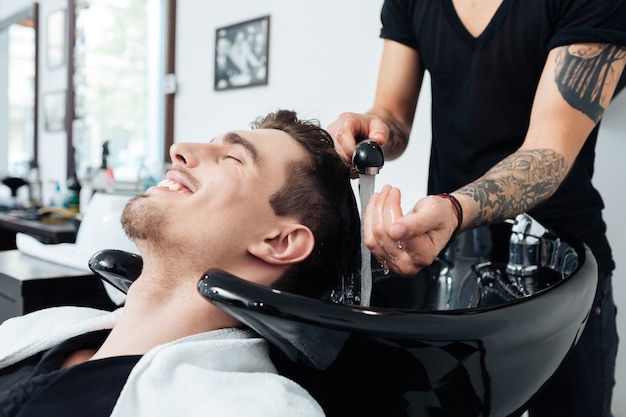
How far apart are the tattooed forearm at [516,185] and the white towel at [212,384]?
1.29ft

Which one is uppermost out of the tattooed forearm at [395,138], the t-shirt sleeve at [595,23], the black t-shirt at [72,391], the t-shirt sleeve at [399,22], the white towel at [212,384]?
the t-shirt sleeve at [399,22]

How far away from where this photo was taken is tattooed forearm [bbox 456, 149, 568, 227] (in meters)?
0.94

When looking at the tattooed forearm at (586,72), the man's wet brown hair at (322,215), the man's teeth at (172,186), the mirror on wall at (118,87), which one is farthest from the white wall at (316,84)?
the man's teeth at (172,186)

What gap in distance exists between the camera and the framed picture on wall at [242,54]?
2.78 meters

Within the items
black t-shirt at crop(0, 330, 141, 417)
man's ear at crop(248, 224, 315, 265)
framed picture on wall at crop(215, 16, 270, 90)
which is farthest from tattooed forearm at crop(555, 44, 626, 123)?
framed picture on wall at crop(215, 16, 270, 90)

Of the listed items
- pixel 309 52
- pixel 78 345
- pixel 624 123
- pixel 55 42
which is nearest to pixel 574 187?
pixel 624 123

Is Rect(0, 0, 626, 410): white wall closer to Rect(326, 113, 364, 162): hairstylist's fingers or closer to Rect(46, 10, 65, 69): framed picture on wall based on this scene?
Rect(326, 113, 364, 162): hairstylist's fingers

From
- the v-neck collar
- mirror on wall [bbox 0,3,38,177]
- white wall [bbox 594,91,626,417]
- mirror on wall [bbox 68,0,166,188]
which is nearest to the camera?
the v-neck collar

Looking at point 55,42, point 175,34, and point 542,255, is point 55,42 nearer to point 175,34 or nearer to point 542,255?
point 175,34

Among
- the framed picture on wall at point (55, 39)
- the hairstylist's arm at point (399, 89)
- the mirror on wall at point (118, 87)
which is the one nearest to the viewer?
the hairstylist's arm at point (399, 89)

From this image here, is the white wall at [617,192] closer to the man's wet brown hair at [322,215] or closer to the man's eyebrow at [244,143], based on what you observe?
the man's wet brown hair at [322,215]

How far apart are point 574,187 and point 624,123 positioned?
21.1 inches

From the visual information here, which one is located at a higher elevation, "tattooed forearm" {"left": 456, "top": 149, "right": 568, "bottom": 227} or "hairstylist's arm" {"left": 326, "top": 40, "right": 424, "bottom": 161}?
"hairstylist's arm" {"left": 326, "top": 40, "right": 424, "bottom": 161}

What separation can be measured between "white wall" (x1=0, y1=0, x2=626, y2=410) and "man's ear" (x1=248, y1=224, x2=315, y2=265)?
1110 millimetres
